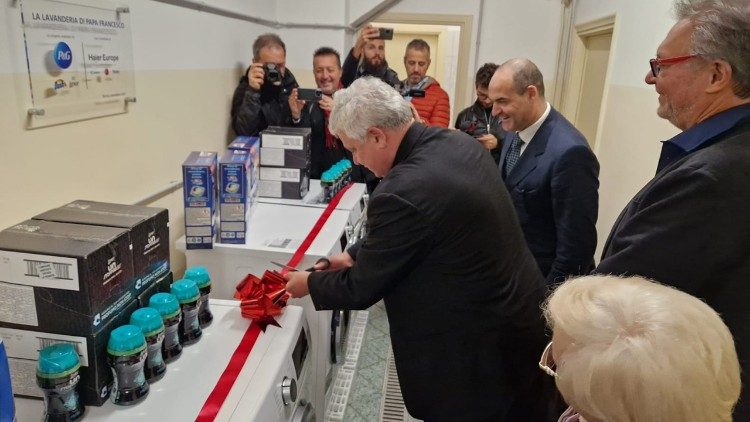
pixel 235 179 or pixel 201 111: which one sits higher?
pixel 201 111

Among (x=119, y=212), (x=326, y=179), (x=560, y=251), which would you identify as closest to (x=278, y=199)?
(x=326, y=179)

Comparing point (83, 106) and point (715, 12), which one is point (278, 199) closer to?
point (83, 106)

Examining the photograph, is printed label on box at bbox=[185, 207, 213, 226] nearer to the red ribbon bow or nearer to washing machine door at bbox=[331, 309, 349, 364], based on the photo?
the red ribbon bow

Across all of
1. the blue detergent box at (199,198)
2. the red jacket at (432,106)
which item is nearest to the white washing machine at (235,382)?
the blue detergent box at (199,198)

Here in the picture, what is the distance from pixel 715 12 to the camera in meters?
0.97

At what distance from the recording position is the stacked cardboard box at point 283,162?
7.47 feet

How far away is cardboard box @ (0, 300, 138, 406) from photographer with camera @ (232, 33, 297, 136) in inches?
67.8

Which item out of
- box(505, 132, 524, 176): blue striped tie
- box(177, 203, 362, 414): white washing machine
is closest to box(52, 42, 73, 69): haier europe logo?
box(177, 203, 362, 414): white washing machine

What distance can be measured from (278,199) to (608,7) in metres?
2.54

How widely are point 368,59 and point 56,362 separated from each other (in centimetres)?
Answer: 264

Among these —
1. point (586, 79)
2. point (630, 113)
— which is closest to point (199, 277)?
point (630, 113)

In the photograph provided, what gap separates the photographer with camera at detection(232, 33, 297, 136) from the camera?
256cm

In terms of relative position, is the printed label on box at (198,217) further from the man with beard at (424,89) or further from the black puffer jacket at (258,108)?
the man with beard at (424,89)

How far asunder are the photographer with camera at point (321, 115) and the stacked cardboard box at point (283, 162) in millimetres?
371
